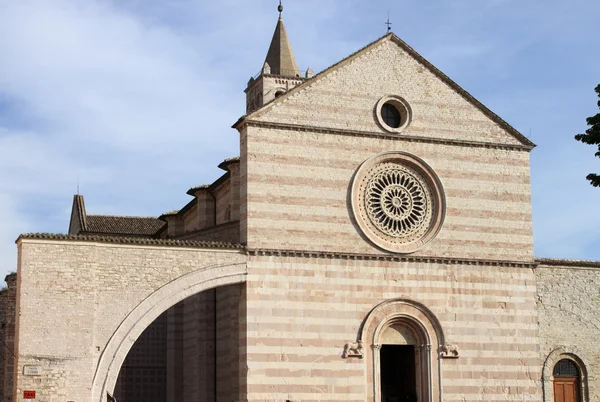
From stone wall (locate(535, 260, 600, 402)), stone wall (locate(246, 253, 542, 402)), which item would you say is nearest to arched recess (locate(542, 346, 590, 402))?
stone wall (locate(535, 260, 600, 402))

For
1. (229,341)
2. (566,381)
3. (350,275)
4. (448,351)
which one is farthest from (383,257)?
(566,381)

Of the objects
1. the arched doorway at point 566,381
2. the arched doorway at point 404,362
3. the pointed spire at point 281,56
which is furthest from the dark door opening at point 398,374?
the pointed spire at point 281,56

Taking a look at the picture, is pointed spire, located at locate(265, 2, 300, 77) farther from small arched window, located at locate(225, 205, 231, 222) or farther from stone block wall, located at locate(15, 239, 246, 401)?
stone block wall, located at locate(15, 239, 246, 401)

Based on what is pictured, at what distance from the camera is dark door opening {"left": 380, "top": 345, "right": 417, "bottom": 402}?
99.6ft

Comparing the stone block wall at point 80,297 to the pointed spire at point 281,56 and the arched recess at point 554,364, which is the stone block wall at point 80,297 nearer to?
the arched recess at point 554,364

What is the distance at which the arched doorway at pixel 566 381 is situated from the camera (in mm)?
32094

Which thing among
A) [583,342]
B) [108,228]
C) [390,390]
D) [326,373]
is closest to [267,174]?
[326,373]

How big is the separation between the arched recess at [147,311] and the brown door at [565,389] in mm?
11596

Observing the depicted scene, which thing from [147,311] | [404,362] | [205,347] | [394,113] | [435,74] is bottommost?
[404,362]

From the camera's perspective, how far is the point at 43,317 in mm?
25359

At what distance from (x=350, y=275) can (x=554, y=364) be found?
806cm

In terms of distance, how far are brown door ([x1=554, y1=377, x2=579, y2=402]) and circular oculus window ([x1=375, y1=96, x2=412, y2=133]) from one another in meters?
9.85

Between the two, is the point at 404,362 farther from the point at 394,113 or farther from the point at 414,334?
the point at 394,113

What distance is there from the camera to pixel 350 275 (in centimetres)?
2909
